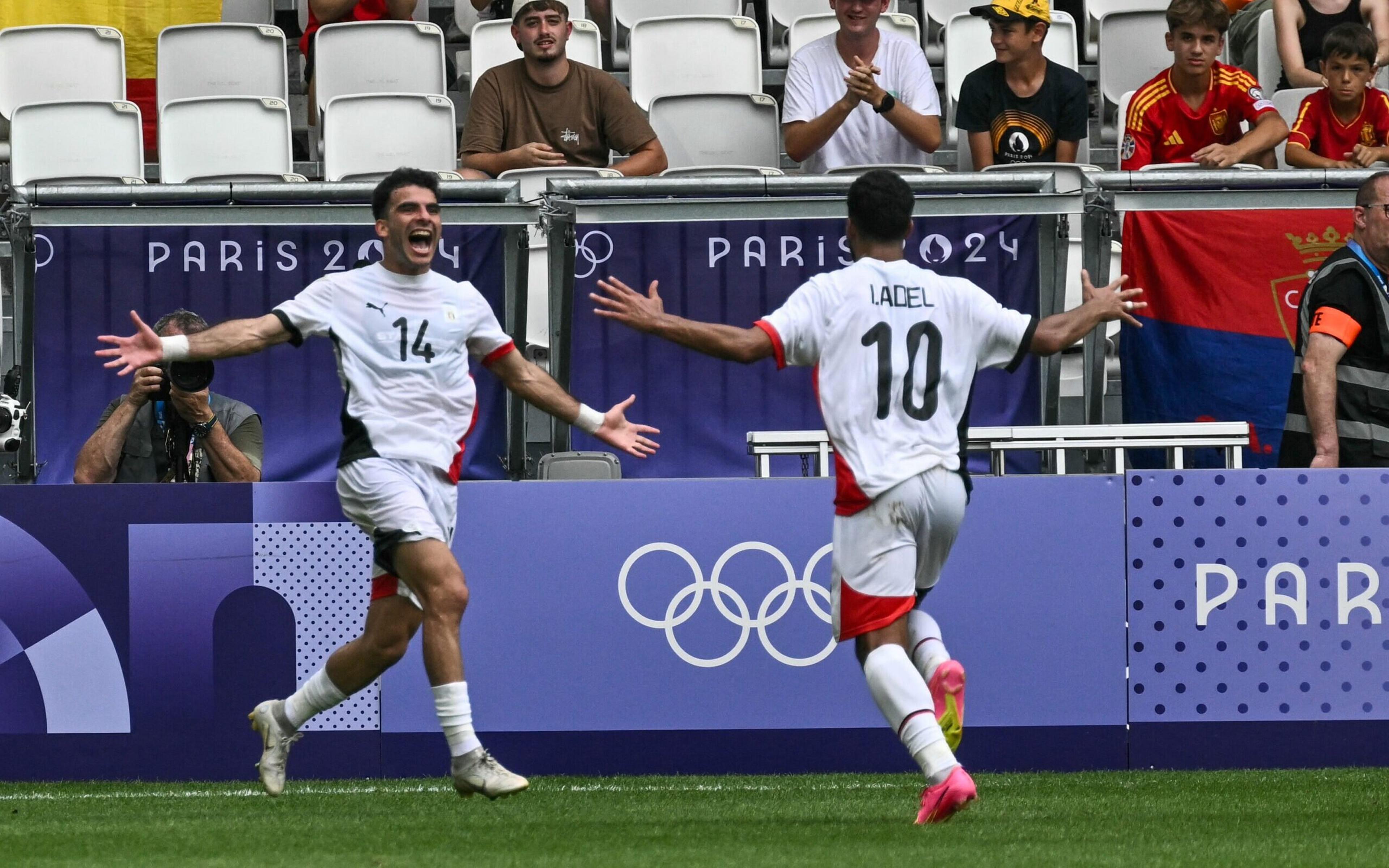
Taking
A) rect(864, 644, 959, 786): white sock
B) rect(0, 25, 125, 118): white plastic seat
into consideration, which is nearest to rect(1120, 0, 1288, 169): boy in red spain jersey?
rect(864, 644, 959, 786): white sock

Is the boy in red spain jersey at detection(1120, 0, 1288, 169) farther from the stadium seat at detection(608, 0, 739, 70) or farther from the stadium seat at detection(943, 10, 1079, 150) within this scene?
the stadium seat at detection(608, 0, 739, 70)

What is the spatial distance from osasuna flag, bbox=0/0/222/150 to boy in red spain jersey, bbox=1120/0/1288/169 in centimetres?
635

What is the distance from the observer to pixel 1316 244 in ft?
31.8

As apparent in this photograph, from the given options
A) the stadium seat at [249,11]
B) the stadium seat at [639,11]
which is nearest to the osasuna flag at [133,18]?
the stadium seat at [249,11]

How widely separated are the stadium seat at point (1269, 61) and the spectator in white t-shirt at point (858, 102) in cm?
241

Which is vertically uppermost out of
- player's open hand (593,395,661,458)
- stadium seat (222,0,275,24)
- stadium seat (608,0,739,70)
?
stadium seat (222,0,275,24)

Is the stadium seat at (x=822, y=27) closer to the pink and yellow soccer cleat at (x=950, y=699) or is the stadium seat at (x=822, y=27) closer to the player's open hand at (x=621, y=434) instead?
the player's open hand at (x=621, y=434)

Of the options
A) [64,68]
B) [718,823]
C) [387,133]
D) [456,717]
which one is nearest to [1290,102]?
[387,133]

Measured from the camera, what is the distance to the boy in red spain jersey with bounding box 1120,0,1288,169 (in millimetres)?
10617

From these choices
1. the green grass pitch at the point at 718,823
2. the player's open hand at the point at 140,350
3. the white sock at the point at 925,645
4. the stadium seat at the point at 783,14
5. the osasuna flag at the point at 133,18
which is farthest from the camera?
the stadium seat at the point at 783,14

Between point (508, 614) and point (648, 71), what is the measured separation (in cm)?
512

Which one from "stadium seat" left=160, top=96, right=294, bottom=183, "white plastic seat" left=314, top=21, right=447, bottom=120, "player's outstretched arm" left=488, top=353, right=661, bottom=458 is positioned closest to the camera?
"player's outstretched arm" left=488, top=353, right=661, bottom=458

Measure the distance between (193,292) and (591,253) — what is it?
201cm

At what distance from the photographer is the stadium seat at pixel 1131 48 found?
40.7ft
